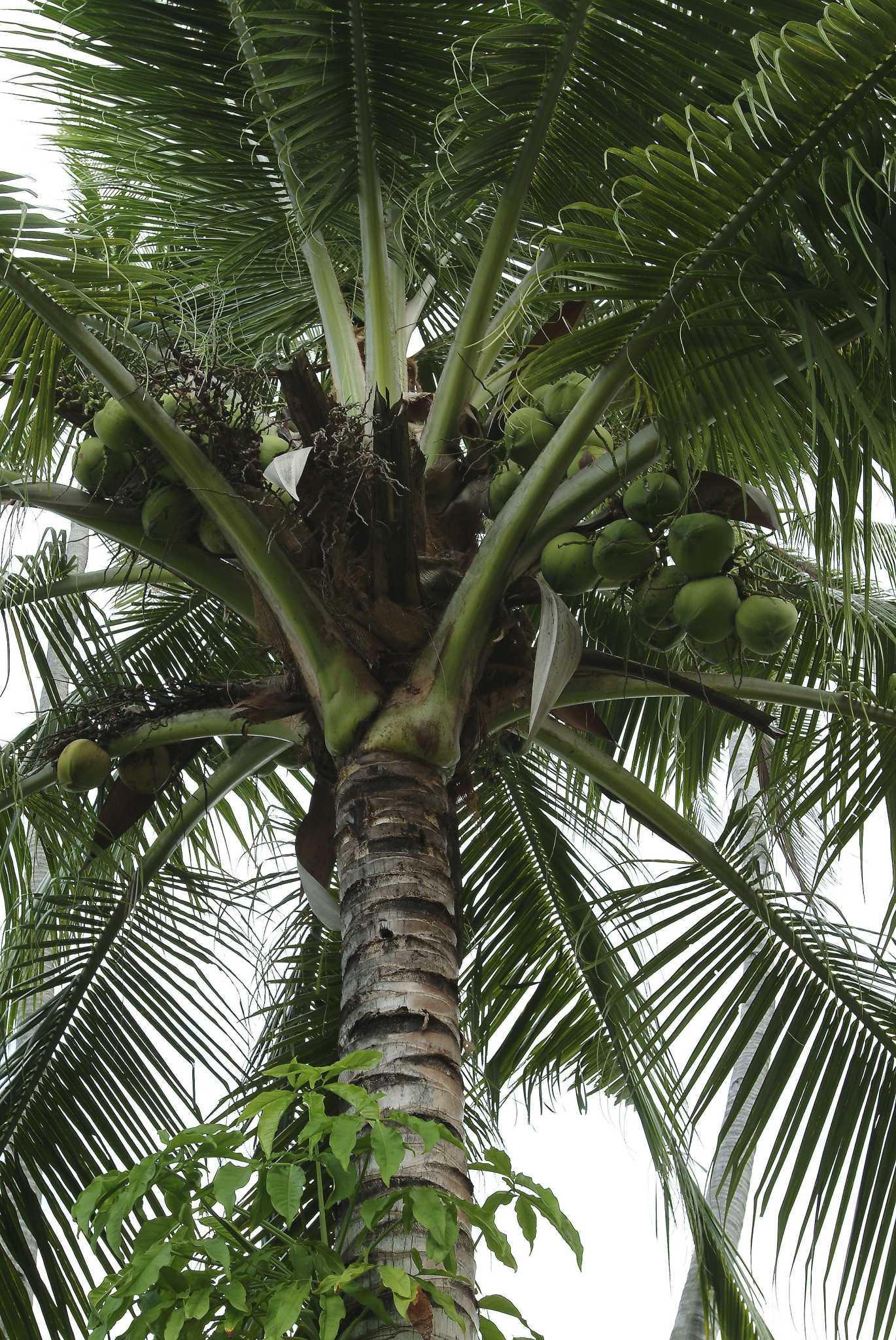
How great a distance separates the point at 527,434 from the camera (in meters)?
2.60

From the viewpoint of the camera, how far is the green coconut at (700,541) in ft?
7.33

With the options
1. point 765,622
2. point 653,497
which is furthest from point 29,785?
point 765,622

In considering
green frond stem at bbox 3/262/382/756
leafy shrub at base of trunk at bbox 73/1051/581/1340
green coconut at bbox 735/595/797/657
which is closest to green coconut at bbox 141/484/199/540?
green frond stem at bbox 3/262/382/756

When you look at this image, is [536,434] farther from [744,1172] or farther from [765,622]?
[744,1172]

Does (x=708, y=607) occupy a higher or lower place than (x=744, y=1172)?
higher

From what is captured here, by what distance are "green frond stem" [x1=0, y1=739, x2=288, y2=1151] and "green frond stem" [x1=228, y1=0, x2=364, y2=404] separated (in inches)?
32.5

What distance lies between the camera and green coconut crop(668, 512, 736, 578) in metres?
2.23

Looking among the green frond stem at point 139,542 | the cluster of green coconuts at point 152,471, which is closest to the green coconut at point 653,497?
the cluster of green coconuts at point 152,471

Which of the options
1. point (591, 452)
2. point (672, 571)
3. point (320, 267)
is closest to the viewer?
point (672, 571)

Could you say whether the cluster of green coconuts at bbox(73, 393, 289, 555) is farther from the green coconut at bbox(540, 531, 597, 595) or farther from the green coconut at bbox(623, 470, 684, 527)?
the green coconut at bbox(623, 470, 684, 527)

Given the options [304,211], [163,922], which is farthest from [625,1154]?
[304,211]

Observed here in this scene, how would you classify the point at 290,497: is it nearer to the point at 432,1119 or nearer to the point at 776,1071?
the point at 432,1119

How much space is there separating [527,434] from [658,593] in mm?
440

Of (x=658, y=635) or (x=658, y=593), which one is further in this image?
(x=658, y=635)
